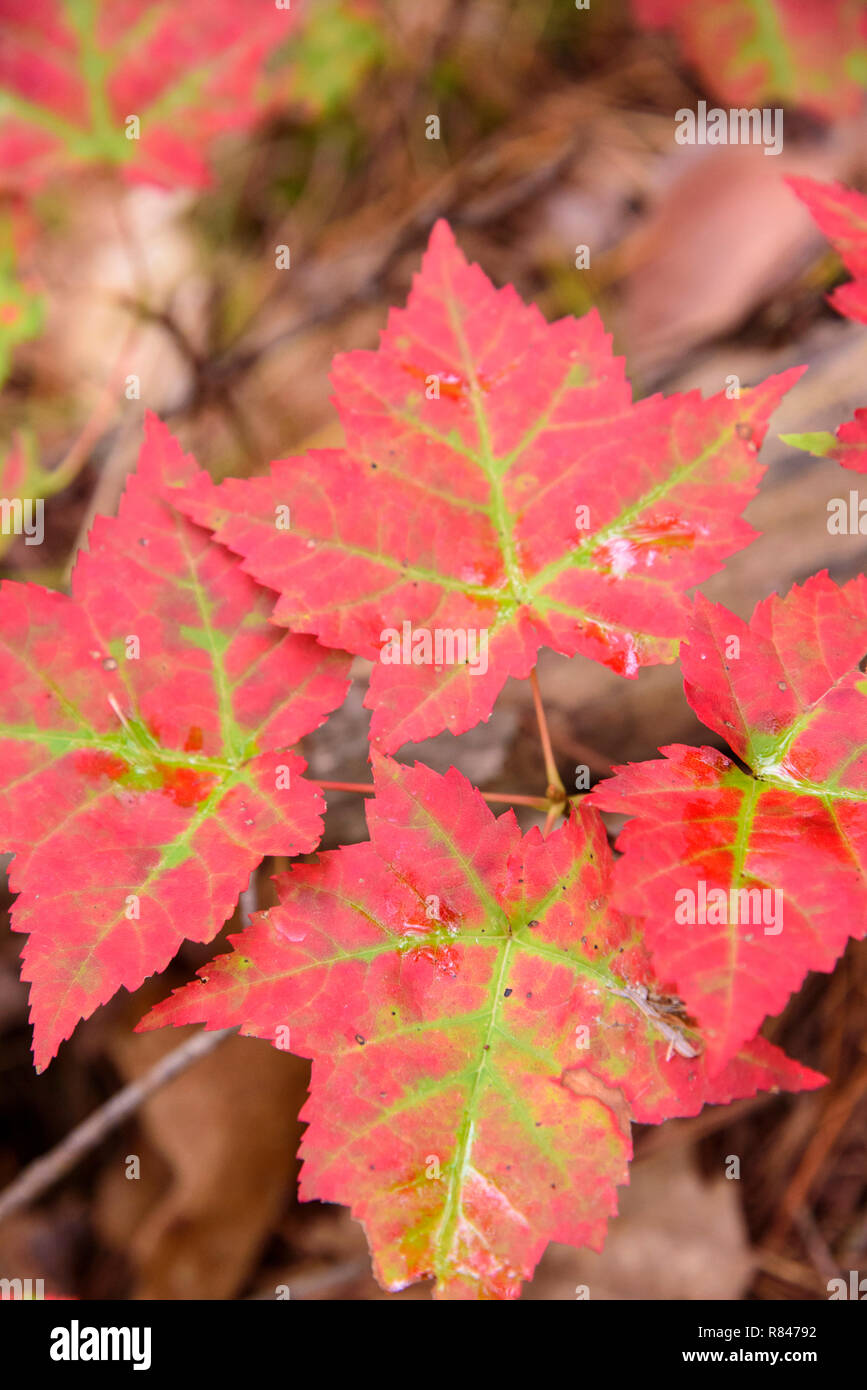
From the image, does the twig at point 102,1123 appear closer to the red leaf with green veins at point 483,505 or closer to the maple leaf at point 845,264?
the red leaf with green veins at point 483,505

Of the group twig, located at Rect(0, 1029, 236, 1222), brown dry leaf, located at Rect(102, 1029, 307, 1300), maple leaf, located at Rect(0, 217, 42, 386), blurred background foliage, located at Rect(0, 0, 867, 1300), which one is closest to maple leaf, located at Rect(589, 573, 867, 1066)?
blurred background foliage, located at Rect(0, 0, 867, 1300)

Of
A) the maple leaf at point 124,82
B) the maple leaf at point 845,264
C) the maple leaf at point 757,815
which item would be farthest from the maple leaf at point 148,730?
the maple leaf at point 124,82

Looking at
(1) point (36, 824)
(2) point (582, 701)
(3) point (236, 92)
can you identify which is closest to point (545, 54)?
(3) point (236, 92)

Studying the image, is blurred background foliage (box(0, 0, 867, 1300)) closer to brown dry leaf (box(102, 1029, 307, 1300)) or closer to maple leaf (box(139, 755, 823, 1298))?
brown dry leaf (box(102, 1029, 307, 1300))

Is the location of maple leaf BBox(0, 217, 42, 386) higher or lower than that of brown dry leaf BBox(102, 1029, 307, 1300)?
higher

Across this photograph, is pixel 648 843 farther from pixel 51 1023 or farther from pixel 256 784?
pixel 51 1023
